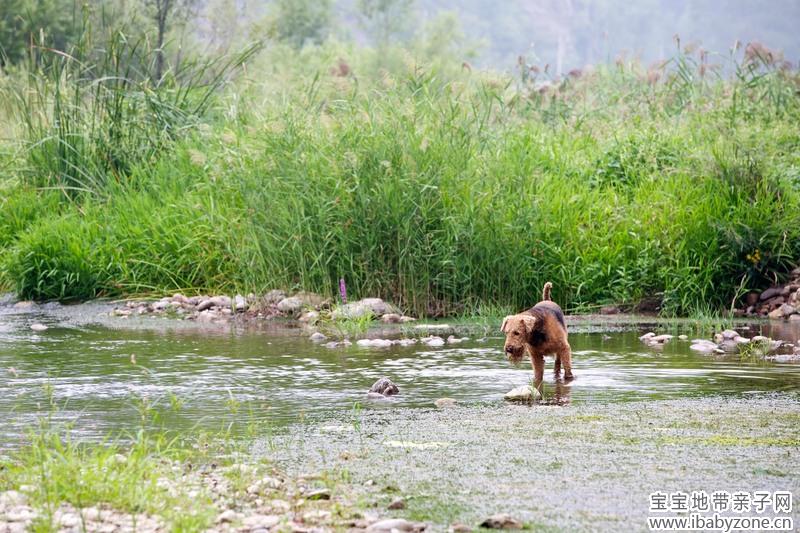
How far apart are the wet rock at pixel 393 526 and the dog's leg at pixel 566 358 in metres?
3.23

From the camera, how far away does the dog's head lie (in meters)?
6.35

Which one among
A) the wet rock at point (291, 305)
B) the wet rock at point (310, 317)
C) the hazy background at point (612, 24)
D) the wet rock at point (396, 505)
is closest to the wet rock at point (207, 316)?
the wet rock at point (291, 305)

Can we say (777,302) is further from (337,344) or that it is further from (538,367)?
(538,367)

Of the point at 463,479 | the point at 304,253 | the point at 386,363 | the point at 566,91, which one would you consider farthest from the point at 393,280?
the point at 566,91

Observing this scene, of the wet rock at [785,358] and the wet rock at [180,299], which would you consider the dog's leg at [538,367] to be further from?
the wet rock at [180,299]

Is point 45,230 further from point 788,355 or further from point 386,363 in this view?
point 788,355

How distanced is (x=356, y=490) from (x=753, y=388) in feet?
10.4

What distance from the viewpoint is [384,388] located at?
6445 mm

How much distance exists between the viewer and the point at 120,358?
822 centimetres

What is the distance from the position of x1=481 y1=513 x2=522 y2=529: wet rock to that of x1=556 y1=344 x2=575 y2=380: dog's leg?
3.12 metres

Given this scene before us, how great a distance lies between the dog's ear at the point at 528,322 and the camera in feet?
21.4

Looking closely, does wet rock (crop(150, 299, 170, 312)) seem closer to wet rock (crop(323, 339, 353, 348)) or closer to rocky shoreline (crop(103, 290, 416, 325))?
rocky shoreline (crop(103, 290, 416, 325))

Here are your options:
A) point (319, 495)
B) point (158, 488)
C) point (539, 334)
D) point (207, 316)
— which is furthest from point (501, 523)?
point (207, 316)

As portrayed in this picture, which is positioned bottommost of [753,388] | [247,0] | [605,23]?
[753,388]
